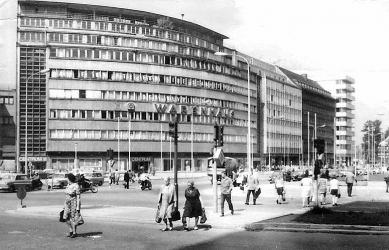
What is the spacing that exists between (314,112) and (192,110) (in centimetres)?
6662

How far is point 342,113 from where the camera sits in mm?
181750

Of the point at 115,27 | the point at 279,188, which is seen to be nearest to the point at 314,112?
the point at 115,27

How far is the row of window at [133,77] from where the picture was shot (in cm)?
9181

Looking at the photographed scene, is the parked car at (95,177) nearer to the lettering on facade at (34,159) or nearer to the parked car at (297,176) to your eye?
the parked car at (297,176)

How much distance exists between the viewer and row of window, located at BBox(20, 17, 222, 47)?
90688 millimetres

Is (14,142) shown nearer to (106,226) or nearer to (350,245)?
(106,226)

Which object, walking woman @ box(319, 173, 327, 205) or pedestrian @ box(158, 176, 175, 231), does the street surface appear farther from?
walking woman @ box(319, 173, 327, 205)

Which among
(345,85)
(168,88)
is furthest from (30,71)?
(345,85)

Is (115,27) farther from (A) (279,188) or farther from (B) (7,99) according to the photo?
(A) (279,188)

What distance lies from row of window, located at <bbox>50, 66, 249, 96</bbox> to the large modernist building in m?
0.16

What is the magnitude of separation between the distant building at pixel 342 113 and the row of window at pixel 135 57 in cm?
7873

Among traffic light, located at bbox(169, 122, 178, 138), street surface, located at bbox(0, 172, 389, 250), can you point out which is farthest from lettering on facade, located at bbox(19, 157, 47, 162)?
street surface, located at bbox(0, 172, 389, 250)

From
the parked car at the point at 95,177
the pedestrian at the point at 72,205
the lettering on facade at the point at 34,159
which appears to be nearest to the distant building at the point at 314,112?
the lettering on facade at the point at 34,159

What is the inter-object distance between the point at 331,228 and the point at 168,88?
8375cm
